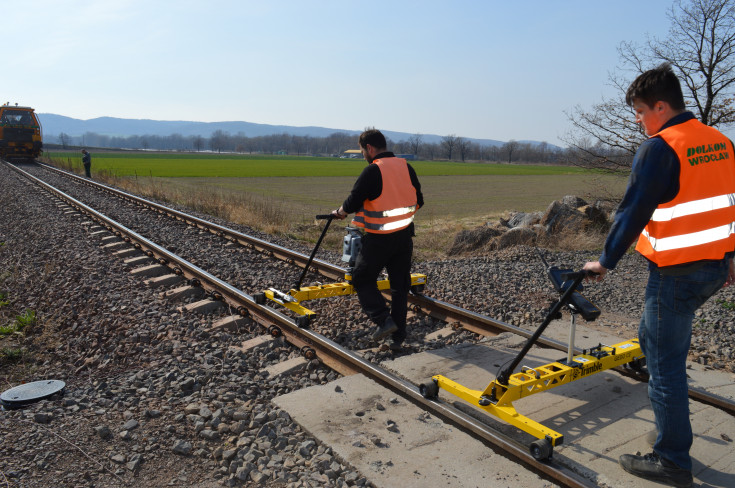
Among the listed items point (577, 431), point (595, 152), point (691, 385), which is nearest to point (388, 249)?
point (577, 431)

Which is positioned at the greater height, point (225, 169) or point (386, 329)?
point (225, 169)

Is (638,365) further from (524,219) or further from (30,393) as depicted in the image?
(524,219)

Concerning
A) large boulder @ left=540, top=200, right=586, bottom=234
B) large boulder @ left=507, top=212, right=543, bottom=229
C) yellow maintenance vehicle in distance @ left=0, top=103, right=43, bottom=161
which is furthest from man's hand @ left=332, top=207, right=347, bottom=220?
yellow maintenance vehicle in distance @ left=0, top=103, right=43, bottom=161

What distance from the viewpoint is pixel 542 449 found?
3.15 meters

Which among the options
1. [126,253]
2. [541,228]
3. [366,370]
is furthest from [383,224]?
[541,228]

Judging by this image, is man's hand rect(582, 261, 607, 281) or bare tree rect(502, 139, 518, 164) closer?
man's hand rect(582, 261, 607, 281)

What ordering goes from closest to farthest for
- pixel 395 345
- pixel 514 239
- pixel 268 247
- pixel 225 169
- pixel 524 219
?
pixel 395 345 < pixel 268 247 < pixel 514 239 < pixel 524 219 < pixel 225 169

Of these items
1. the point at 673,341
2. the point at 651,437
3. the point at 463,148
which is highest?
the point at 463,148

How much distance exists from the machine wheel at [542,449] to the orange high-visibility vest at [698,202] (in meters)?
1.24

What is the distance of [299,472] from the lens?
329 cm

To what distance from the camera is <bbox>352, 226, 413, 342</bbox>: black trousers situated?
5.27 meters

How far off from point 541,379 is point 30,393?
4.04 meters

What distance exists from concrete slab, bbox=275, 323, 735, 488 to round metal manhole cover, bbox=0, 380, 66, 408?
1951mm

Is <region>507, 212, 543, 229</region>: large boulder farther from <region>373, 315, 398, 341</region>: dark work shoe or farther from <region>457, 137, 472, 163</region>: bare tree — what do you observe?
<region>457, 137, 472, 163</region>: bare tree
